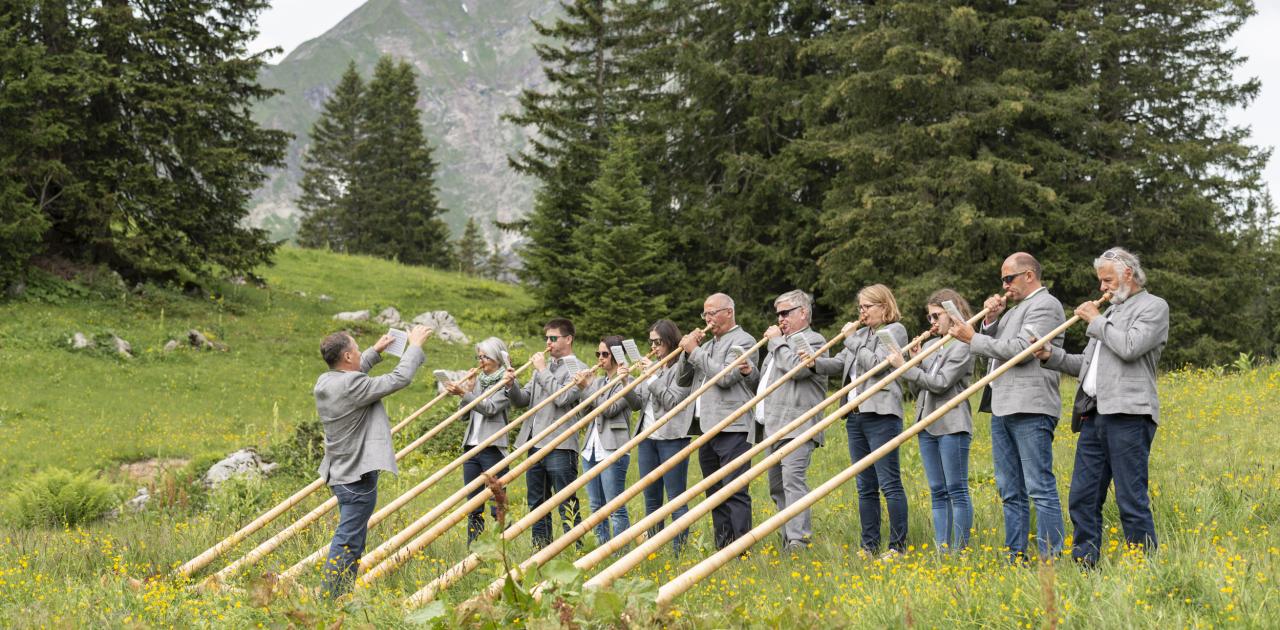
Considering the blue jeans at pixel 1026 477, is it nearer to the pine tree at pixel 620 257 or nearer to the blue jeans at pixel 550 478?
the blue jeans at pixel 550 478

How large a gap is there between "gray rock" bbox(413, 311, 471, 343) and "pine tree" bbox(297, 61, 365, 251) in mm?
25752

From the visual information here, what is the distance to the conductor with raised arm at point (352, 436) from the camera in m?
6.65

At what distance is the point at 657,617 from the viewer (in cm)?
436

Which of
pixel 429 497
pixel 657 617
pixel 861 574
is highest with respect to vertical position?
pixel 657 617

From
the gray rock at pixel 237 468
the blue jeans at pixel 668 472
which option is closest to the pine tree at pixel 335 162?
the gray rock at pixel 237 468

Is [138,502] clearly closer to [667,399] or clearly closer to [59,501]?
[59,501]

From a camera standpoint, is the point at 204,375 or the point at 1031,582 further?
the point at 204,375

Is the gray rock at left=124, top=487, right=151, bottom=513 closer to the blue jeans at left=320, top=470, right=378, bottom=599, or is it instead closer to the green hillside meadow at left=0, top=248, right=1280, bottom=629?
the green hillside meadow at left=0, top=248, right=1280, bottom=629

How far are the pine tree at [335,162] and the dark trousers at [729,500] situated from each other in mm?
44144

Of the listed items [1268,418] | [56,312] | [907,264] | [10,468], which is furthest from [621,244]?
[1268,418]

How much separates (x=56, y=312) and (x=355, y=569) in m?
16.8

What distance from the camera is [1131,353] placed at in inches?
215

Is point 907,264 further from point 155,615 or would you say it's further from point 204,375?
point 155,615

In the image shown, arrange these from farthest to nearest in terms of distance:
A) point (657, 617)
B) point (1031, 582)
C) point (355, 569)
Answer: point (355, 569) → point (1031, 582) → point (657, 617)
